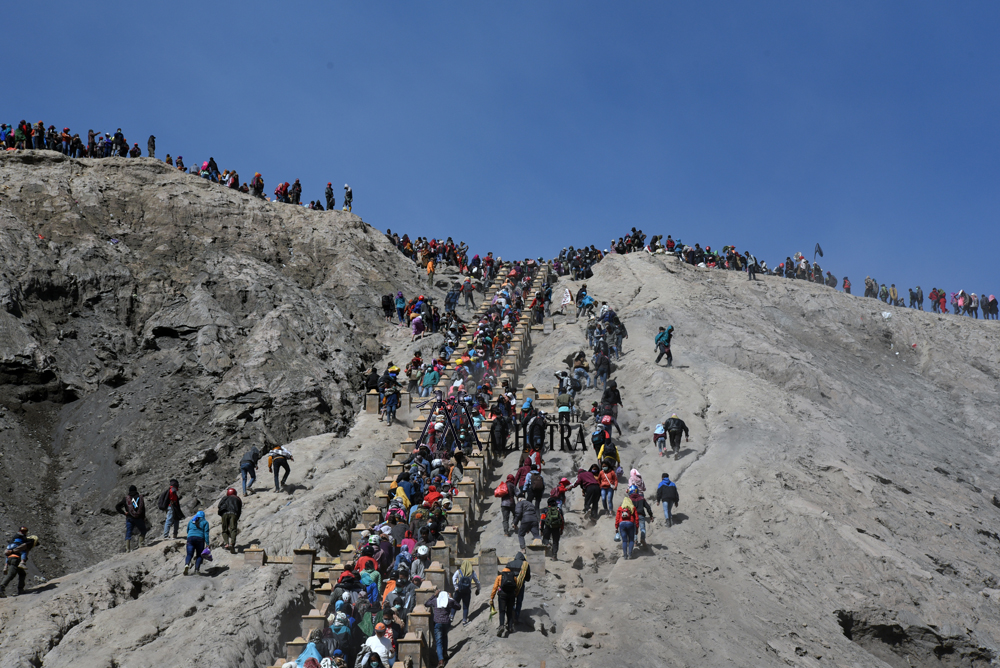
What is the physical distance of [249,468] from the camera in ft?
76.8

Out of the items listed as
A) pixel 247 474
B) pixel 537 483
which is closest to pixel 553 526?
pixel 537 483

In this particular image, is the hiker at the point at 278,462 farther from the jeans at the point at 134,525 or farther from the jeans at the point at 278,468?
the jeans at the point at 134,525

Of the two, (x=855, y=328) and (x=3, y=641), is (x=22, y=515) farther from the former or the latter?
(x=855, y=328)

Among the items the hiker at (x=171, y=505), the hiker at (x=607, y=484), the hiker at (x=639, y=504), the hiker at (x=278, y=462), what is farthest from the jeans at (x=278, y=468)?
the hiker at (x=639, y=504)

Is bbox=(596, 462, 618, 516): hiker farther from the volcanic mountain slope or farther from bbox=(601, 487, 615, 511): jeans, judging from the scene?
the volcanic mountain slope

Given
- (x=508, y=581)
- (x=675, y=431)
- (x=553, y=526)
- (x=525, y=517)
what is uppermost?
(x=675, y=431)

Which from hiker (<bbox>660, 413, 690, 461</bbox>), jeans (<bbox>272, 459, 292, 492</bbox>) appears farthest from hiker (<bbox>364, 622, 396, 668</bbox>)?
hiker (<bbox>660, 413, 690, 461</bbox>)

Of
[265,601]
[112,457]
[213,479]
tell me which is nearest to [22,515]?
[112,457]

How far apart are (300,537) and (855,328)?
28.2 metres

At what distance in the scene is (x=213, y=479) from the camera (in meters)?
26.9

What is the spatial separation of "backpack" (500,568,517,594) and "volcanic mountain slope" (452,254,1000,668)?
2.91ft

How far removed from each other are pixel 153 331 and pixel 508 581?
888 inches

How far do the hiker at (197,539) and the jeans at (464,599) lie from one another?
6.40 metres

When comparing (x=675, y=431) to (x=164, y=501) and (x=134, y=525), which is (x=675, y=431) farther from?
(x=134, y=525)
